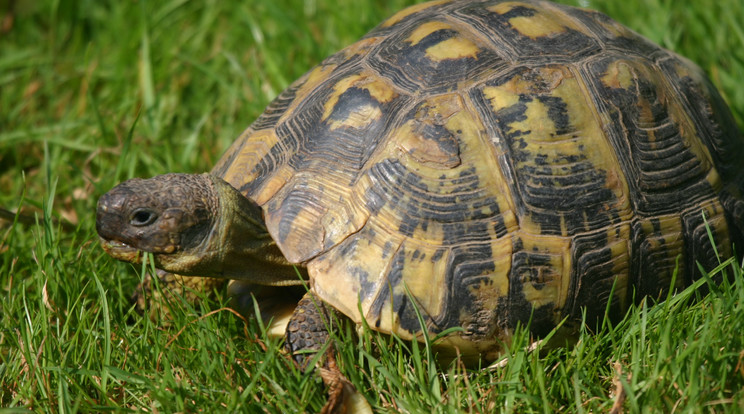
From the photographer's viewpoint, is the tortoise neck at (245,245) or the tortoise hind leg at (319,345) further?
the tortoise neck at (245,245)

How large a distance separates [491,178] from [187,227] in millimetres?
1260

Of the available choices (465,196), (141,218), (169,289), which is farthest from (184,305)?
(465,196)

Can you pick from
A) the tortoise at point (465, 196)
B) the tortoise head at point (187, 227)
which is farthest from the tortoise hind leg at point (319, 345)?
the tortoise head at point (187, 227)

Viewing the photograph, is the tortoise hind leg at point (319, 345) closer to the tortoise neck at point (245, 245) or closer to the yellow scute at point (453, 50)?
the tortoise neck at point (245, 245)

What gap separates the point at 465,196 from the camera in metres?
2.83

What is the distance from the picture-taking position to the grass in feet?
8.52

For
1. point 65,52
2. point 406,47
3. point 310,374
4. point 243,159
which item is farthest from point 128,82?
point 310,374

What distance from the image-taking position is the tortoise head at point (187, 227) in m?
2.77

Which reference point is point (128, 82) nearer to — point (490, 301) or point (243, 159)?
point (243, 159)

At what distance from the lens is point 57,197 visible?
435 cm

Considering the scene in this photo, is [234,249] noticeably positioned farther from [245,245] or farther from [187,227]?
[187,227]

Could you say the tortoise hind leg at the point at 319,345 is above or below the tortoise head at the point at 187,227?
below

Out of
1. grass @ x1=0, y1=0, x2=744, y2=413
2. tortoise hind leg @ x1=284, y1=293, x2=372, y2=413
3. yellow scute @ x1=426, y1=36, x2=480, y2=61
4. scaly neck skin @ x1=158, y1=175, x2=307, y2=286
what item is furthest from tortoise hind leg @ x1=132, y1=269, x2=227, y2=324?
yellow scute @ x1=426, y1=36, x2=480, y2=61

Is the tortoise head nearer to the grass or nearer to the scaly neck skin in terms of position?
the scaly neck skin
